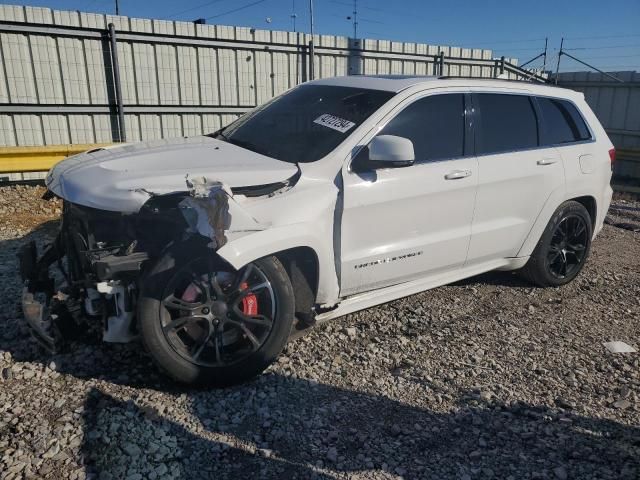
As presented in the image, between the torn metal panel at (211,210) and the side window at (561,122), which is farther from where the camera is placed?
the side window at (561,122)

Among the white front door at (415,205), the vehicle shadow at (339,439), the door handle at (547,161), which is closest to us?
the vehicle shadow at (339,439)

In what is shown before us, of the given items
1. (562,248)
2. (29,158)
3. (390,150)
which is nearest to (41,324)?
(390,150)

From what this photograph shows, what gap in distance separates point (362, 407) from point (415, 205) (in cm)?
148

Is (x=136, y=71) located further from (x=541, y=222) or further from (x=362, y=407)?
(x=362, y=407)

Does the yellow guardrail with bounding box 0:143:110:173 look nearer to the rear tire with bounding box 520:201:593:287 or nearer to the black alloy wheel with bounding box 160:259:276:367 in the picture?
the black alloy wheel with bounding box 160:259:276:367

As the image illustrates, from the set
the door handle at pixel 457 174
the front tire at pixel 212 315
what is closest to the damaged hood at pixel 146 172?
the front tire at pixel 212 315

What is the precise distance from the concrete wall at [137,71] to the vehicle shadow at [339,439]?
22.8 ft

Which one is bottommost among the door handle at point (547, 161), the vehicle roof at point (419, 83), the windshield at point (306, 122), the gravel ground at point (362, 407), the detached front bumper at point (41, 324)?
the gravel ground at point (362, 407)

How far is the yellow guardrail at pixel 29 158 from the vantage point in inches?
300

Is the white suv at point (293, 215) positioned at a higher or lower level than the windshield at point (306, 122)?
lower

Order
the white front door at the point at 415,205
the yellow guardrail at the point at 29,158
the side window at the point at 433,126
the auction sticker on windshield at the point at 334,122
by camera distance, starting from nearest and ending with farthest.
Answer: the white front door at the point at 415,205 → the auction sticker on windshield at the point at 334,122 → the side window at the point at 433,126 → the yellow guardrail at the point at 29,158

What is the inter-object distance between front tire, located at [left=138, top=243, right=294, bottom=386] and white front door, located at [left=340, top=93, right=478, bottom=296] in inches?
23.5

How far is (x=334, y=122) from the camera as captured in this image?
3.87 meters

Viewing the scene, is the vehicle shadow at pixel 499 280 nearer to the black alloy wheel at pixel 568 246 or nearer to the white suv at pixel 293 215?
the black alloy wheel at pixel 568 246
